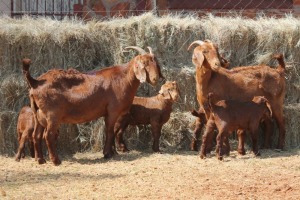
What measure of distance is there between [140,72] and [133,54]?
127 cm

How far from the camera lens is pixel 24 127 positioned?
35.7 feet

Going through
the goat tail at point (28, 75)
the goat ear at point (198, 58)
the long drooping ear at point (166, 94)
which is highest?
the goat ear at point (198, 58)

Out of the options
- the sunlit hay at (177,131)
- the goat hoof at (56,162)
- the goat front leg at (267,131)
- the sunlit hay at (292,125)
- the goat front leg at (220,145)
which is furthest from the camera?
the sunlit hay at (292,125)

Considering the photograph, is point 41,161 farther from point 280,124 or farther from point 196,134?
point 280,124

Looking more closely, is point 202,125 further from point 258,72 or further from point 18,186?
point 18,186

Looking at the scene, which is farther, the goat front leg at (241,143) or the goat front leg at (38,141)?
the goat front leg at (241,143)

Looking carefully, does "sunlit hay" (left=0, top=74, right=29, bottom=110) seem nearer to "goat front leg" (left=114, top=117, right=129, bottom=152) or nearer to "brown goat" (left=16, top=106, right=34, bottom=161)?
"brown goat" (left=16, top=106, right=34, bottom=161)

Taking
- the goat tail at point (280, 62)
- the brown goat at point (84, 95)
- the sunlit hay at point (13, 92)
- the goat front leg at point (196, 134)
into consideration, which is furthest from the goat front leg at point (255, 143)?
the sunlit hay at point (13, 92)

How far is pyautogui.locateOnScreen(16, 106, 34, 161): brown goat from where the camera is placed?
10.8 meters

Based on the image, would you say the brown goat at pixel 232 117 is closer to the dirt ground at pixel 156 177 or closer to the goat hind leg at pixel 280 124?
the dirt ground at pixel 156 177

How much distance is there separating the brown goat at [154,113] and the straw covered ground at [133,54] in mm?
463

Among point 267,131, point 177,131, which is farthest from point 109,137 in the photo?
point 267,131

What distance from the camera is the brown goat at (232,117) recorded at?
1025 cm

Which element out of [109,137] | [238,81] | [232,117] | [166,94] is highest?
[238,81]
